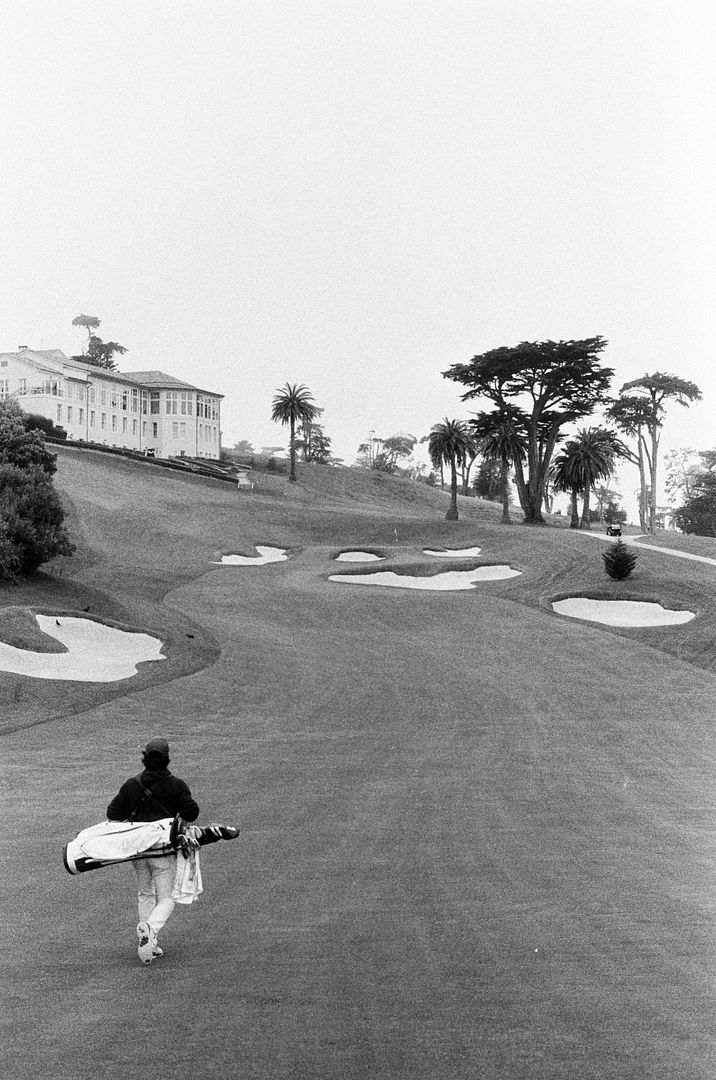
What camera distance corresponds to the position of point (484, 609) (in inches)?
1754

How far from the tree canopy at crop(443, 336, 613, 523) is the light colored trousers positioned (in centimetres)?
7729

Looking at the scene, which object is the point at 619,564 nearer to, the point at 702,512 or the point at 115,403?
the point at 115,403

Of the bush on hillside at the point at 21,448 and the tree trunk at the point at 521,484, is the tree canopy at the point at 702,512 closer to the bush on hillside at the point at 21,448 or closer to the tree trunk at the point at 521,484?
the tree trunk at the point at 521,484

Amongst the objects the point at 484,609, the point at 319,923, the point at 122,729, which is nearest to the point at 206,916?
the point at 319,923

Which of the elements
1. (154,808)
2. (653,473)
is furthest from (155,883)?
(653,473)

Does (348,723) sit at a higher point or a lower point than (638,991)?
lower

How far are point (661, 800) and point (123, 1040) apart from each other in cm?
1250

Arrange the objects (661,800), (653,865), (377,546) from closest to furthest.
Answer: (653,865)
(661,800)
(377,546)

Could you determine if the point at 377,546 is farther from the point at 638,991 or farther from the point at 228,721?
the point at 638,991

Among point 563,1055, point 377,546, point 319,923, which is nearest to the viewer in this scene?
point 563,1055

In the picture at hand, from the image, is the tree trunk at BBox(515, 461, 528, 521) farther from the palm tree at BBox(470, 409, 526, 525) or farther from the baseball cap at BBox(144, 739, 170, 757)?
the baseball cap at BBox(144, 739, 170, 757)

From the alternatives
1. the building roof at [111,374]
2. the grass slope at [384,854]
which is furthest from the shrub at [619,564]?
the building roof at [111,374]

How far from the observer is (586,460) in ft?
271

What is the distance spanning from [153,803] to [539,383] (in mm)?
78844
